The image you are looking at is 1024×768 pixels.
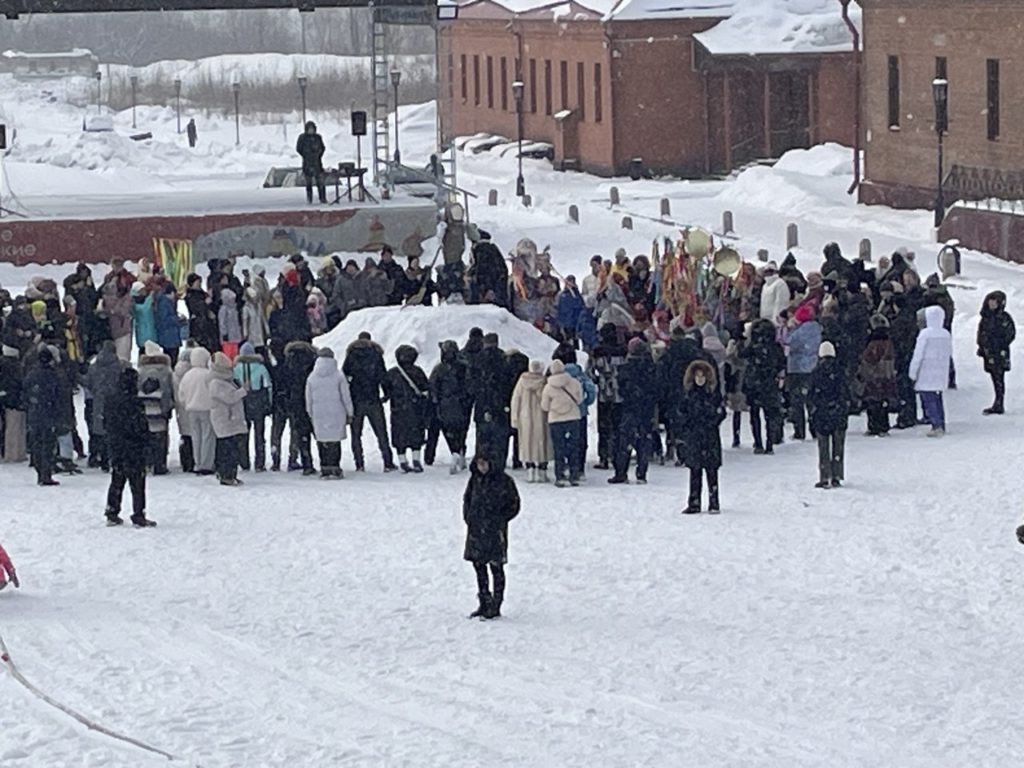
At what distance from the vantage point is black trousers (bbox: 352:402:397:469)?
1988 cm

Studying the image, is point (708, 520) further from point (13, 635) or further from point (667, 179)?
point (667, 179)

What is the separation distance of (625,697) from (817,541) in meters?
4.36

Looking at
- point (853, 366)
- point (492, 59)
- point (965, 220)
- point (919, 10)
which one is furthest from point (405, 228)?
point (492, 59)

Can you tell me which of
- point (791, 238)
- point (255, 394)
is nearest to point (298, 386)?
point (255, 394)

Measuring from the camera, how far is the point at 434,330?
907 inches

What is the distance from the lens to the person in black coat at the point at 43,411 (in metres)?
19.1

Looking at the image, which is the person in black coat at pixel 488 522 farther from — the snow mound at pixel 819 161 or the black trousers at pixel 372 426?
the snow mound at pixel 819 161

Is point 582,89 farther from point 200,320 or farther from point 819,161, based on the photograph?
point 200,320

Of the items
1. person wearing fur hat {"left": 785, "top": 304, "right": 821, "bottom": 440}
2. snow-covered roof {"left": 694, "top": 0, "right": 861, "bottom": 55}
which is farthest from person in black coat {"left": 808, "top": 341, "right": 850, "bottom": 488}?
snow-covered roof {"left": 694, "top": 0, "right": 861, "bottom": 55}

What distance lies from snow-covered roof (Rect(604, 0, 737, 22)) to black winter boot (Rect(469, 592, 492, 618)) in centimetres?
4386

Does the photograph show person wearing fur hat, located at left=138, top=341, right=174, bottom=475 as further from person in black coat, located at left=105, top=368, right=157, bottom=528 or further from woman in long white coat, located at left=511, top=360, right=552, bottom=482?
woman in long white coat, located at left=511, top=360, right=552, bottom=482

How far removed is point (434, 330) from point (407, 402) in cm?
339

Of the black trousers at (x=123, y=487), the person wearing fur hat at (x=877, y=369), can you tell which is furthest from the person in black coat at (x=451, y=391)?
the person wearing fur hat at (x=877, y=369)

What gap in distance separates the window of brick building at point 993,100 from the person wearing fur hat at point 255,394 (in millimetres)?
24335
